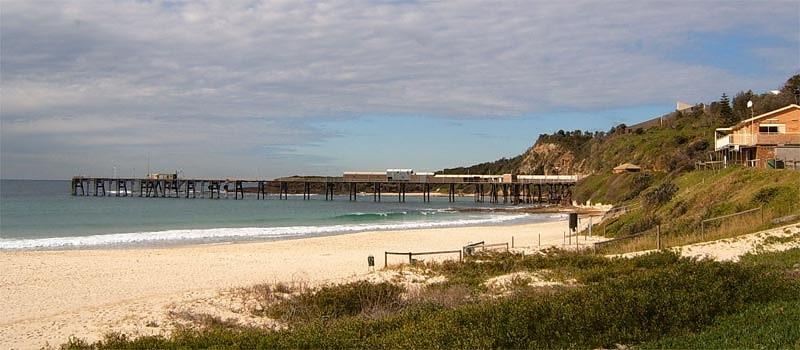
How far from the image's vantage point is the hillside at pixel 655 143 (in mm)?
59363

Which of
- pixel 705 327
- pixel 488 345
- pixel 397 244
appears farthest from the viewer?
pixel 397 244

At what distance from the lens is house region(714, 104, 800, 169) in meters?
31.7

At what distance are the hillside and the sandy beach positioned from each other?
28403 millimetres

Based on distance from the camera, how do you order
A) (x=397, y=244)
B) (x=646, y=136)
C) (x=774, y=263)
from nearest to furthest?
(x=774, y=263), (x=397, y=244), (x=646, y=136)

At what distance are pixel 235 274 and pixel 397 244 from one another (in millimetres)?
11708

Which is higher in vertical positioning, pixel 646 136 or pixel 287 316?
pixel 646 136

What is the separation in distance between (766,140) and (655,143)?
39575 mm

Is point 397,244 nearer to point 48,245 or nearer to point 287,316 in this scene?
point 48,245

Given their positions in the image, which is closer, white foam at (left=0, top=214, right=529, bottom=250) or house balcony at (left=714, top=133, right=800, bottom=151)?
white foam at (left=0, top=214, right=529, bottom=250)

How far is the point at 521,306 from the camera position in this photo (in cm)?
876

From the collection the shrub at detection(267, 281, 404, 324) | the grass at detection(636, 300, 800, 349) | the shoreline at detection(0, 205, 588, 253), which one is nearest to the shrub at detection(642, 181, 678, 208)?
the shoreline at detection(0, 205, 588, 253)

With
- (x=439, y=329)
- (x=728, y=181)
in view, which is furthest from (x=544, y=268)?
(x=728, y=181)

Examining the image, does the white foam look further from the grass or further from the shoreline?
the grass

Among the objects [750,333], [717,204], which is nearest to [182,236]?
[717,204]
